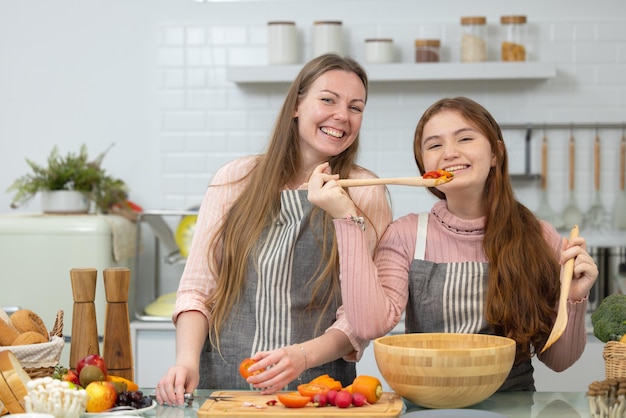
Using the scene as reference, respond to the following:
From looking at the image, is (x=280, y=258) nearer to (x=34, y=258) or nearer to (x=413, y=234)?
(x=413, y=234)

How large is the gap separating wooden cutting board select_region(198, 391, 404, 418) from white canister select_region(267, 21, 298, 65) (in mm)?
2758

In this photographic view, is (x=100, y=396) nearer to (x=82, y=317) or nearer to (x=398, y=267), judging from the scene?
(x=82, y=317)

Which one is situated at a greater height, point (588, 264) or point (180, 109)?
point (180, 109)

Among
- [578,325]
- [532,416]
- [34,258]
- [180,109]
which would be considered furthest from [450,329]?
[180,109]

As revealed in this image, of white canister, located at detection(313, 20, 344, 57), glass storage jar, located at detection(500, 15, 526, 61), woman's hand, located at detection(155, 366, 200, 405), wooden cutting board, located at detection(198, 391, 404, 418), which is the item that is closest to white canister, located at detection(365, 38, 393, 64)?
white canister, located at detection(313, 20, 344, 57)

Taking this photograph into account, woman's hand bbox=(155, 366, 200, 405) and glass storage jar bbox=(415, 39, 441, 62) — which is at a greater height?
glass storage jar bbox=(415, 39, 441, 62)

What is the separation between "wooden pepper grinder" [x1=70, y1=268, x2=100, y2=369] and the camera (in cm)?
197

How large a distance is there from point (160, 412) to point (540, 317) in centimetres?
91

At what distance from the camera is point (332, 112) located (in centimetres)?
231

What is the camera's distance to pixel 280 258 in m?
2.32

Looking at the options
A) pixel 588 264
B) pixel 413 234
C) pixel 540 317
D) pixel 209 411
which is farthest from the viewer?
pixel 413 234

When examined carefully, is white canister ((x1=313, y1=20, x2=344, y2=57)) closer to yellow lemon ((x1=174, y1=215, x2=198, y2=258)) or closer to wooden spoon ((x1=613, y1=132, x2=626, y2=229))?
yellow lemon ((x1=174, y1=215, x2=198, y2=258))

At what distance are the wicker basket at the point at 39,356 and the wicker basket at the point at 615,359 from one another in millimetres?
1101

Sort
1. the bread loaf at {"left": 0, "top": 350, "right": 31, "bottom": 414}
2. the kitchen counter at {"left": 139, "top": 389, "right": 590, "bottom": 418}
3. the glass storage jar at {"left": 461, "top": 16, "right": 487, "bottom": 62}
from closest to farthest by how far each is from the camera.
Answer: the bread loaf at {"left": 0, "top": 350, "right": 31, "bottom": 414} → the kitchen counter at {"left": 139, "top": 389, "right": 590, "bottom": 418} → the glass storage jar at {"left": 461, "top": 16, "right": 487, "bottom": 62}
